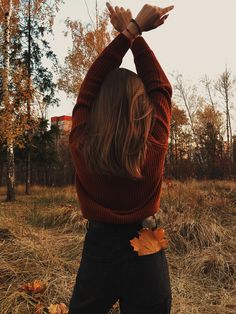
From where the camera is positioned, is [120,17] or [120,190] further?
[120,17]

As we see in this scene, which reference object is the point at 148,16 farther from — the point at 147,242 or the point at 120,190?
the point at 147,242

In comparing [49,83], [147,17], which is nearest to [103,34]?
[49,83]

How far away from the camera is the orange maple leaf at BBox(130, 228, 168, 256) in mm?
1389

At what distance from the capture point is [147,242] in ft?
4.56

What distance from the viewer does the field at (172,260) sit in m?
3.25

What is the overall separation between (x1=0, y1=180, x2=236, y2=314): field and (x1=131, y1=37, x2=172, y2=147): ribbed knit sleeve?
1996 millimetres

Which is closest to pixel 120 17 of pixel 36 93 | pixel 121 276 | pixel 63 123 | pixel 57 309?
pixel 121 276

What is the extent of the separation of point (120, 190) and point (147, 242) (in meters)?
0.21

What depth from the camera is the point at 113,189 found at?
1.40m

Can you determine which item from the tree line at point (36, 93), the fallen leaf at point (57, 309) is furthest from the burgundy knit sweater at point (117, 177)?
the tree line at point (36, 93)

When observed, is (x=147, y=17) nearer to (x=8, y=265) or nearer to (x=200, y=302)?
(x=200, y=302)

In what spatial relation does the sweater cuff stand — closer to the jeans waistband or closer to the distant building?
the jeans waistband

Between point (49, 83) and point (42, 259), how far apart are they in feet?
50.3

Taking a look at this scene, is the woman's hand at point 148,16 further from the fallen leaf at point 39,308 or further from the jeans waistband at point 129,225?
the fallen leaf at point 39,308
